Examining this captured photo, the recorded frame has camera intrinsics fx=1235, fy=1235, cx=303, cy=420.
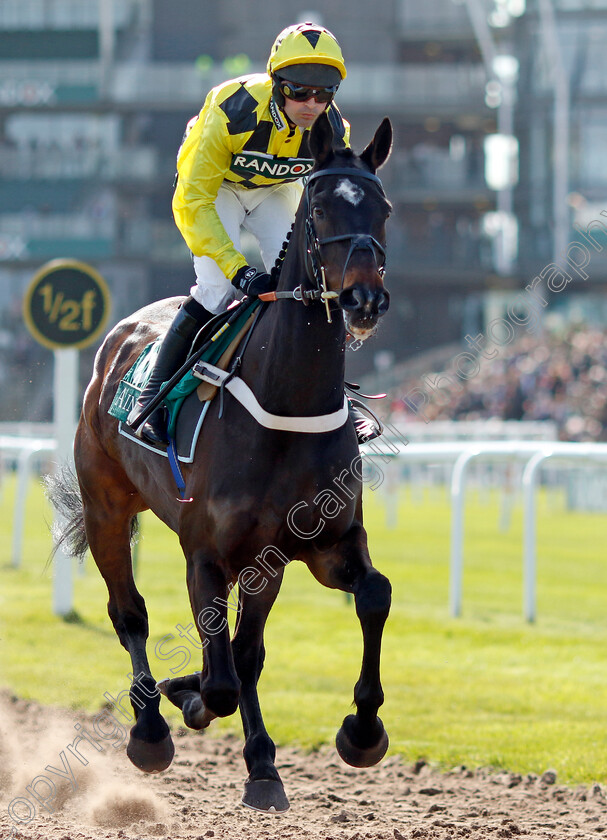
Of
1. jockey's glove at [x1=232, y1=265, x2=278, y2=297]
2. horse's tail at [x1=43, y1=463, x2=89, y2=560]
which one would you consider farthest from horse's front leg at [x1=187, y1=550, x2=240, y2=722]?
horse's tail at [x1=43, y1=463, x2=89, y2=560]

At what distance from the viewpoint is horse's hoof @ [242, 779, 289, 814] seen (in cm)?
354

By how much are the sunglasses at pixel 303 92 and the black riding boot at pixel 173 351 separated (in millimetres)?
809

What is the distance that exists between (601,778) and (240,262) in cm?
234

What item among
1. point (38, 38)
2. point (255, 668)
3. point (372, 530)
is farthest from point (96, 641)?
point (38, 38)

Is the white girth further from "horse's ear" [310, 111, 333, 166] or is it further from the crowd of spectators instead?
the crowd of spectators

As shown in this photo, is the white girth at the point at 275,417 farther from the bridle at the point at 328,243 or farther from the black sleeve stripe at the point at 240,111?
the black sleeve stripe at the point at 240,111

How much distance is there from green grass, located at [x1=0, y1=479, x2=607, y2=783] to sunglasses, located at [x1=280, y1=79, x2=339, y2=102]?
2590mm

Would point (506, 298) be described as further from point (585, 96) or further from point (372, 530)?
point (372, 530)

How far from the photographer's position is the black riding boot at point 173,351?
163 inches

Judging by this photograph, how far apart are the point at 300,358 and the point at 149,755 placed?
58.4 inches

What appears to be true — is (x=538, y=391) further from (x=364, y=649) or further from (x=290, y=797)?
(x=364, y=649)

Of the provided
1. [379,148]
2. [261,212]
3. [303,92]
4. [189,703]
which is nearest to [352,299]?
[379,148]

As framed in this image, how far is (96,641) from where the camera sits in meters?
6.88

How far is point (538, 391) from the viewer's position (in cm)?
1867
